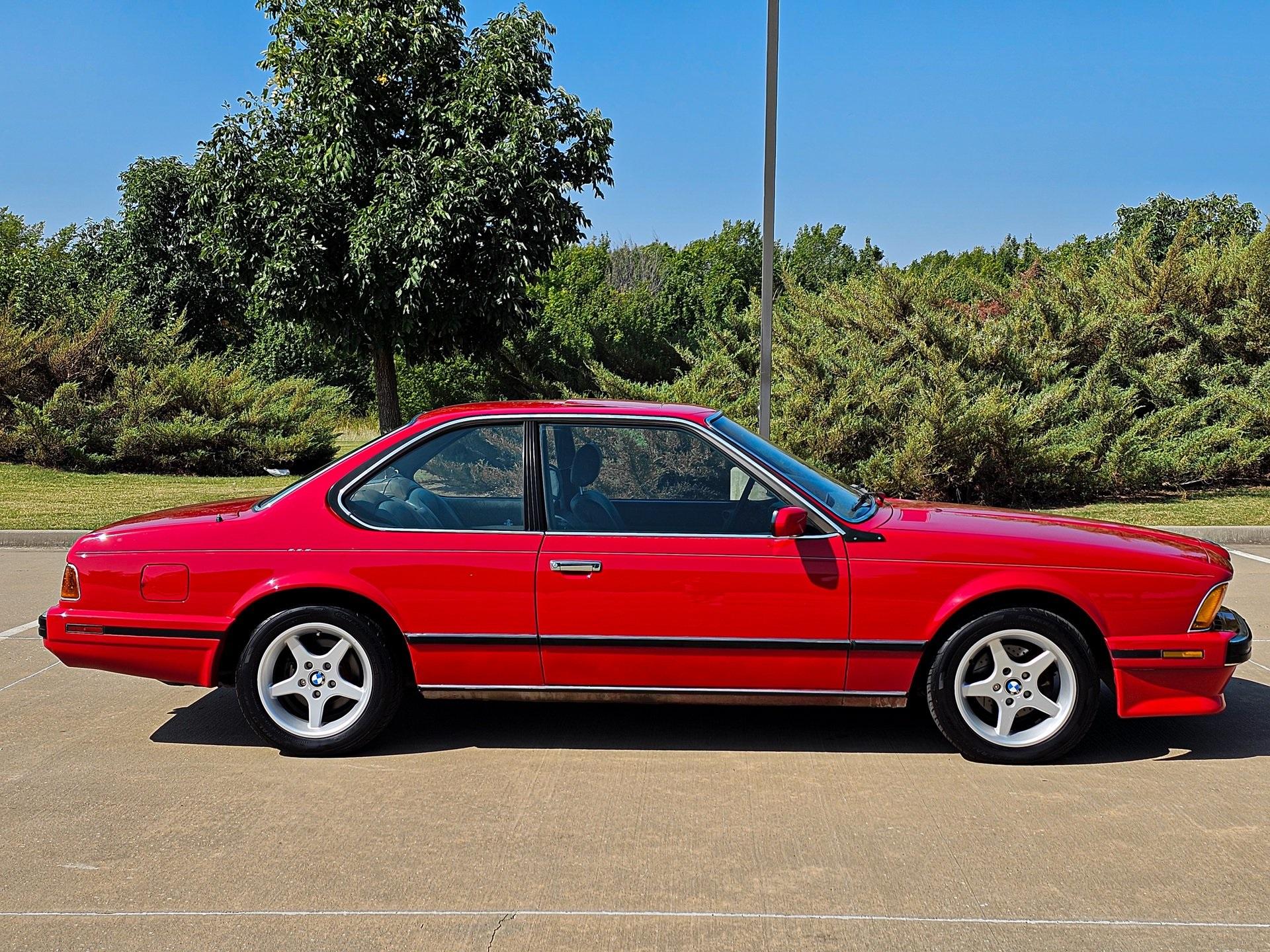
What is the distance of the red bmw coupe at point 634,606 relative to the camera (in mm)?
4957

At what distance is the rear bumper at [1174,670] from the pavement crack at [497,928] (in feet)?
9.03

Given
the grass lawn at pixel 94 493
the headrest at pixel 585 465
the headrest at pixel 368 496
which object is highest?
the headrest at pixel 585 465

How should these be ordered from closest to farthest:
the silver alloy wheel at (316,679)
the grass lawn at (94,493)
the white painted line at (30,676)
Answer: the silver alloy wheel at (316,679), the white painted line at (30,676), the grass lawn at (94,493)

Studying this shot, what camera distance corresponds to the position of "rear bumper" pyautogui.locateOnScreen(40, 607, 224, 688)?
203 inches

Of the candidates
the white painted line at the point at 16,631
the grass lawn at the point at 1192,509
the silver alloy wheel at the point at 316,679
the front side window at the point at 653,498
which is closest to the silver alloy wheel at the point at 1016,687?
the front side window at the point at 653,498

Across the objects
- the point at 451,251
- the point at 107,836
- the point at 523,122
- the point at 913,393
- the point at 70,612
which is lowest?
the point at 107,836

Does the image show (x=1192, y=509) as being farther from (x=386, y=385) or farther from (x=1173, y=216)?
(x=1173, y=216)

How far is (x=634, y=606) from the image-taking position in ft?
16.4

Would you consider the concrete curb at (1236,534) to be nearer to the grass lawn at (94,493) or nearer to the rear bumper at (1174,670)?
the rear bumper at (1174,670)

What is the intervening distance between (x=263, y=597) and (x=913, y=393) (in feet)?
40.4

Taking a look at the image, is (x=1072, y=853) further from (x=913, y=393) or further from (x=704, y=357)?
(x=704, y=357)

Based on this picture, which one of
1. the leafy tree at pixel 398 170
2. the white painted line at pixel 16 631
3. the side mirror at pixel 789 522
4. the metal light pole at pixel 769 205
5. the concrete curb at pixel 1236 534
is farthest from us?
the leafy tree at pixel 398 170

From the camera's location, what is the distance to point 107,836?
424cm

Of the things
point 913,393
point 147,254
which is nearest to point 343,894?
point 913,393
